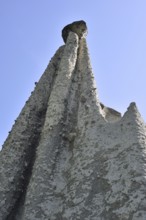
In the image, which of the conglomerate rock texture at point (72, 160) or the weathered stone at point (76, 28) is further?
the weathered stone at point (76, 28)

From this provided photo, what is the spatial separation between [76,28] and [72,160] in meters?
4.42

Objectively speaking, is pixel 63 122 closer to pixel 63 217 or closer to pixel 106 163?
pixel 106 163

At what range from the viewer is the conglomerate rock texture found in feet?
16.0

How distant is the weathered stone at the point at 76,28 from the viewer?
30.9 feet

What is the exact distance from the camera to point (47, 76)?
8.16 m

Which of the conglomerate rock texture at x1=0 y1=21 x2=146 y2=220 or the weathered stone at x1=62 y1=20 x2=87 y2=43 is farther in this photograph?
the weathered stone at x1=62 y1=20 x2=87 y2=43

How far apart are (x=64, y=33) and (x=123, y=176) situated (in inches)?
208

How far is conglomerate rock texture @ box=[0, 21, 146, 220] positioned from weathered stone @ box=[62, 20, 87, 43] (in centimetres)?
197

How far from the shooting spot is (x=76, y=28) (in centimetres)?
945

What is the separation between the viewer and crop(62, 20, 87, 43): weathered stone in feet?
30.9

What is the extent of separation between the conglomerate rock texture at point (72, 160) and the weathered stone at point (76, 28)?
6.48 feet

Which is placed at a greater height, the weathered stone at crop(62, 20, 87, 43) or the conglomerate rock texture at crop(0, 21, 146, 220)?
the weathered stone at crop(62, 20, 87, 43)

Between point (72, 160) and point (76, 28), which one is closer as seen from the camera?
point (72, 160)

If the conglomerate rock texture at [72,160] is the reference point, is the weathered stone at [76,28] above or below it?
above
